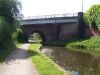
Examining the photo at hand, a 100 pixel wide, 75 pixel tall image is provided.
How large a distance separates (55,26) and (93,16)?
11427 mm

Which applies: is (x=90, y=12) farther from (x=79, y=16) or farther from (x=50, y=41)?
(x=50, y=41)

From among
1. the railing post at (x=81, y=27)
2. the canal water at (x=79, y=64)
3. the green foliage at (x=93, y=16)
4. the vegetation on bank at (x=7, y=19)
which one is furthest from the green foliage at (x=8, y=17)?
→ the railing post at (x=81, y=27)

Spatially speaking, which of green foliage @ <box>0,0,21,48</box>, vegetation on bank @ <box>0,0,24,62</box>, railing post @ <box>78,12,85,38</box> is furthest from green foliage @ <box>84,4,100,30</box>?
green foliage @ <box>0,0,21,48</box>

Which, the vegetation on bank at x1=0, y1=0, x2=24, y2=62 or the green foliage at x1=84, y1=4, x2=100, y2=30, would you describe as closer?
the vegetation on bank at x1=0, y1=0, x2=24, y2=62

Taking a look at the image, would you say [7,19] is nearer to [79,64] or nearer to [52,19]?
[79,64]

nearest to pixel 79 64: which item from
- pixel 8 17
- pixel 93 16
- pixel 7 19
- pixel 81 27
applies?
pixel 7 19

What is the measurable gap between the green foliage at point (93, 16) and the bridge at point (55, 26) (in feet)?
9.60

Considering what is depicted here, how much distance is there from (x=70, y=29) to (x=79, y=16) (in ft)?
11.3

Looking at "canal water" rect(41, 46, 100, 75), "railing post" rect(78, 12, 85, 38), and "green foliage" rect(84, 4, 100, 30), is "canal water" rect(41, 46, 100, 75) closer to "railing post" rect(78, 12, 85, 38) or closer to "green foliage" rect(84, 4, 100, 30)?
"green foliage" rect(84, 4, 100, 30)

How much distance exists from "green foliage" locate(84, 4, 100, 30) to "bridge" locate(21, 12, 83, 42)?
2.93 meters

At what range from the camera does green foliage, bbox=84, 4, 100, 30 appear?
195 ft

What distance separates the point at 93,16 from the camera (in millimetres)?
60875

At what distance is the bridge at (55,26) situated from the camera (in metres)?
65.8

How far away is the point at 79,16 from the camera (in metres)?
65.5
